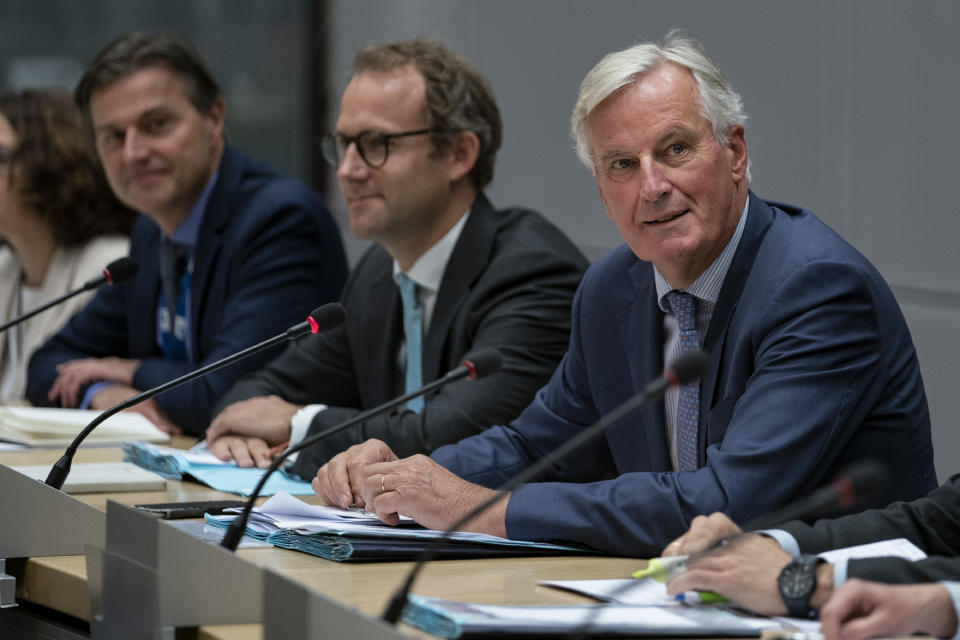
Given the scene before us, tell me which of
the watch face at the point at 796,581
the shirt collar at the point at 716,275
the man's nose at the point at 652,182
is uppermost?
the man's nose at the point at 652,182

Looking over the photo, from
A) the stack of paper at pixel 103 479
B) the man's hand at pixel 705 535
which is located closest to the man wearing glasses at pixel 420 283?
the stack of paper at pixel 103 479

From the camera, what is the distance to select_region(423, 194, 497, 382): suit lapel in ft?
9.45

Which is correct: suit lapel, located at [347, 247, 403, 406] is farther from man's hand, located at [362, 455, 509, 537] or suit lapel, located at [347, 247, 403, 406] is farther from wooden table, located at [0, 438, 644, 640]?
wooden table, located at [0, 438, 644, 640]

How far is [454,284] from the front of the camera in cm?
290

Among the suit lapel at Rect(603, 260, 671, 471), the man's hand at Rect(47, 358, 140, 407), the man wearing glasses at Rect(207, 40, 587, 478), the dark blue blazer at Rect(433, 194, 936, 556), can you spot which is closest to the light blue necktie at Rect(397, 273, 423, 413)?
the man wearing glasses at Rect(207, 40, 587, 478)

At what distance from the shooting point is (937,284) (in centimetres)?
266

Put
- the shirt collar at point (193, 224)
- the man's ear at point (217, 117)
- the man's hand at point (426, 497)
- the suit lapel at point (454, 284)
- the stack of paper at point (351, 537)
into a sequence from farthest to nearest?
the man's ear at point (217, 117), the shirt collar at point (193, 224), the suit lapel at point (454, 284), the man's hand at point (426, 497), the stack of paper at point (351, 537)

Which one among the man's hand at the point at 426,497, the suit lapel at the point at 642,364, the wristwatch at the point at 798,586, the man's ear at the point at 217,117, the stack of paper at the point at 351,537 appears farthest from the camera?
the man's ear at the point at 217,117

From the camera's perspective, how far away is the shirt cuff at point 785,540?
1578 mm

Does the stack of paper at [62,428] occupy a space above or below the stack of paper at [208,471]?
below

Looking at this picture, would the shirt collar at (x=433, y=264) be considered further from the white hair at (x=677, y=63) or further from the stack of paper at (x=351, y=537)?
the stack of paper at (x=351, y=537)

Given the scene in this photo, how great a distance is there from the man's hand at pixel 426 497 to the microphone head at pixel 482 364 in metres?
0.20

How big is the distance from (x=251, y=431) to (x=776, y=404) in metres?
1.30

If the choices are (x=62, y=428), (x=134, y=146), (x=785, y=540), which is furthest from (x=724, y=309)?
(x=134, y=146)
